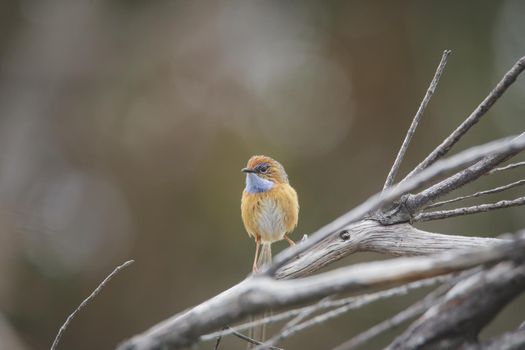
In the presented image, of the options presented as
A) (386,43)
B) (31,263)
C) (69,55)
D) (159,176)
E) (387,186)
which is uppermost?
(69,55)

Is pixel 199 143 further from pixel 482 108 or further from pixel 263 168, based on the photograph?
pixel 482 108

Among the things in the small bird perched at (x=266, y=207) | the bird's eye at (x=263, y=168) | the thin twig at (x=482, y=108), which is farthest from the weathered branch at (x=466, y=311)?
the bird's eye at (x=263, y=168)

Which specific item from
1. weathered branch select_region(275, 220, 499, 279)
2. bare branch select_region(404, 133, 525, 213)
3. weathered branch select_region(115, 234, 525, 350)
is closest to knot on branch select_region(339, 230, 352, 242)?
weathered branch select_region(275, 220, 499, 279)

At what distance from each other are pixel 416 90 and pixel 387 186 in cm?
736

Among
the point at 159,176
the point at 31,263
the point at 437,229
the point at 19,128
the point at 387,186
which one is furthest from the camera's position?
the point at 19,128

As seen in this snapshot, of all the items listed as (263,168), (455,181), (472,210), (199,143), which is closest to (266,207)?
(263,168)

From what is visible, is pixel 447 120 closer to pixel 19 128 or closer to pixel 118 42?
pixel 118 42

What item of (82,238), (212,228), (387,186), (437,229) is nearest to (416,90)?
(437,229)

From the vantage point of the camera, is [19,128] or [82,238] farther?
[19,128]

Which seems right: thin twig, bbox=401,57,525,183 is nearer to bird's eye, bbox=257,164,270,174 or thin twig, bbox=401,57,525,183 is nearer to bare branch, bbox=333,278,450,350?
bare branch, bbox=333,278,450,350

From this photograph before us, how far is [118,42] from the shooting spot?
11242 mm

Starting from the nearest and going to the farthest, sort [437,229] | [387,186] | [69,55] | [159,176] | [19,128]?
1. [387,186]
2. [437,229]
3. [159,176]
4. [19,128]
5. [69,55]

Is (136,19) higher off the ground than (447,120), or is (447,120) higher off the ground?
(136,19)

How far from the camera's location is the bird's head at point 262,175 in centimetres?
467
